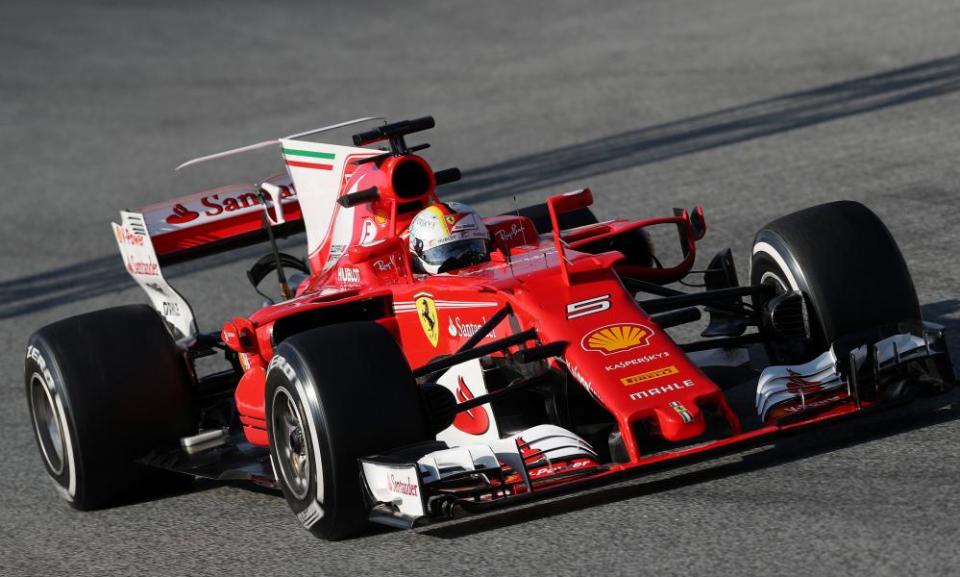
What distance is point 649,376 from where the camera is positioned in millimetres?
6074

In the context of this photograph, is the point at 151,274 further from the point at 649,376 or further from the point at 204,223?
the point at 649,376

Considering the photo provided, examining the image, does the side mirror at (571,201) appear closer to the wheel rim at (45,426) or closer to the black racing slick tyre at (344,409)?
the black racing slick tyre at (344,409)

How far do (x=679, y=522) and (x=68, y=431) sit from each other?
9.99 feet

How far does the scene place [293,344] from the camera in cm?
626

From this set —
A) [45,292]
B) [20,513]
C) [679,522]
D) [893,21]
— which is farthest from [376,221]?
[893,21]

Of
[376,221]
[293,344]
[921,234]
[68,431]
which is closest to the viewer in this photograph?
[293,344]

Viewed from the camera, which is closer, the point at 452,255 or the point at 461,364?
the point at 461,364

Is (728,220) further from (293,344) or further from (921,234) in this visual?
(293,344)

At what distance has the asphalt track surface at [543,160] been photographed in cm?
579

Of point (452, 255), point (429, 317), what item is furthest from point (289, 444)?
point (452, 255)

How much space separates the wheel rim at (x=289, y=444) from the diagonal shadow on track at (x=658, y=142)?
21.4ft

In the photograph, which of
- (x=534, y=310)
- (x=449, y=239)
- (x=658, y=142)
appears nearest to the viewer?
(x=534, y=310)

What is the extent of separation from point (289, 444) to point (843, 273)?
8.15 feet

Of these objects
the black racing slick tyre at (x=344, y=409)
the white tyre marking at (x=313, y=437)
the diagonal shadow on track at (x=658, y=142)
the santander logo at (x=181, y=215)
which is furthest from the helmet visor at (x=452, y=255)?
the diagonal shadow on track at (x=658, y=142)
